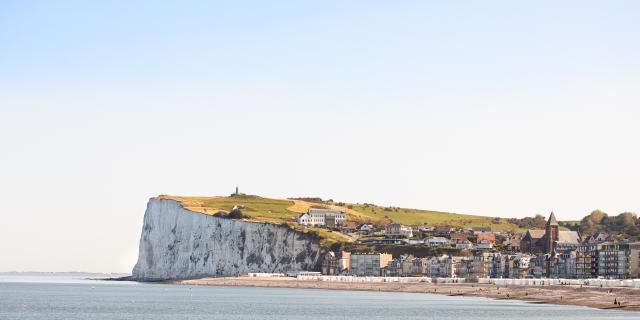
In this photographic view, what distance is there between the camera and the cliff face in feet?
533

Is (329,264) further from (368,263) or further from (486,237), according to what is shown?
(486,237)

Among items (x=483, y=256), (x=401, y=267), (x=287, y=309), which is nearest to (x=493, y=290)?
(x=287, y=309)

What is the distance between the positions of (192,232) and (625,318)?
111 metres

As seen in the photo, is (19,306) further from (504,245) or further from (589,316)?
(504,245)

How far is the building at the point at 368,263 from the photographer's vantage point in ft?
525

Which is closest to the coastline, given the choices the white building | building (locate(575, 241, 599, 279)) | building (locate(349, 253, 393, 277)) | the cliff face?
the cliff face

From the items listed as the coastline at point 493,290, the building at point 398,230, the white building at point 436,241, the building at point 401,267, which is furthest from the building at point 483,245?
the coastline at point 493,290

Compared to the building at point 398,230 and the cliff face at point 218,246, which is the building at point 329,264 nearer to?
the cliff face at point 218,246

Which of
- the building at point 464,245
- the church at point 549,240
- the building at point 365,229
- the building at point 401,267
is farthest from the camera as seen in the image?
the building at point 365,229

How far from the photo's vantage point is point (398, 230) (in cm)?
19200

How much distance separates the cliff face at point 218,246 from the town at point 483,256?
16.9ft

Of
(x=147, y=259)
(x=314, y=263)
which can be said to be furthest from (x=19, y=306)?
(x=147, y=259)

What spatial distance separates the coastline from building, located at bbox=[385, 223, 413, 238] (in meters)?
42.4

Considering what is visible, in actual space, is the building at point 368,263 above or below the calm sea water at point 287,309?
above
